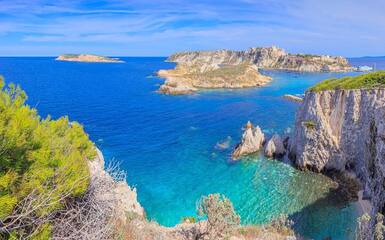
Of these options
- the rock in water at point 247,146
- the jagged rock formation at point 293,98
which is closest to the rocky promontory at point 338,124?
the rock in water at point 247,146

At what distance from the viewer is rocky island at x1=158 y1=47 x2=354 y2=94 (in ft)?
335

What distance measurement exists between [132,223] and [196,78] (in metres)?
93.4

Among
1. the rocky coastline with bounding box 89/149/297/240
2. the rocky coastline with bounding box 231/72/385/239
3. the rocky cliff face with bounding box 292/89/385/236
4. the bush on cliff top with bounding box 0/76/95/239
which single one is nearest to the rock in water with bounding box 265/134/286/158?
the rocky coastline with bounding box 231/72/385/239

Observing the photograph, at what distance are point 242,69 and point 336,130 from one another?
85812 millimetres

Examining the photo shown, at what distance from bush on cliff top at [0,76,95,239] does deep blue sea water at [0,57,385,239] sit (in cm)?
130

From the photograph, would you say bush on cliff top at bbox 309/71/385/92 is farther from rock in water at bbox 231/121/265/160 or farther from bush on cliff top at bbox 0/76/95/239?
bush on cliff top at bbox 0/76/95/239

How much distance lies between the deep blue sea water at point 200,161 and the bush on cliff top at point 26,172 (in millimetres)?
1301

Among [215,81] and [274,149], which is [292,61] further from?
[274,149]

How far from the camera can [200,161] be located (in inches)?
1540

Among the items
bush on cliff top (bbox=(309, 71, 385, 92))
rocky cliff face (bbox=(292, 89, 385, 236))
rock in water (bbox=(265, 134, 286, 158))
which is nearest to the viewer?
rocky cliff face (bbox=(292, 89, 385, 236))

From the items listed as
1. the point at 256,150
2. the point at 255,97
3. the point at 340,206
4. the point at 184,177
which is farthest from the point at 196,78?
the point at 340,206

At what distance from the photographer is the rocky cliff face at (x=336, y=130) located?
3259 cm

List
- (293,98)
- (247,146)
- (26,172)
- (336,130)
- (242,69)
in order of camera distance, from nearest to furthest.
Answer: (26,172)
(336,130)
(247,146)
(293,98)
(242,69)

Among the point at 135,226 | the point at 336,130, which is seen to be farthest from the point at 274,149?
the point at 135,226
